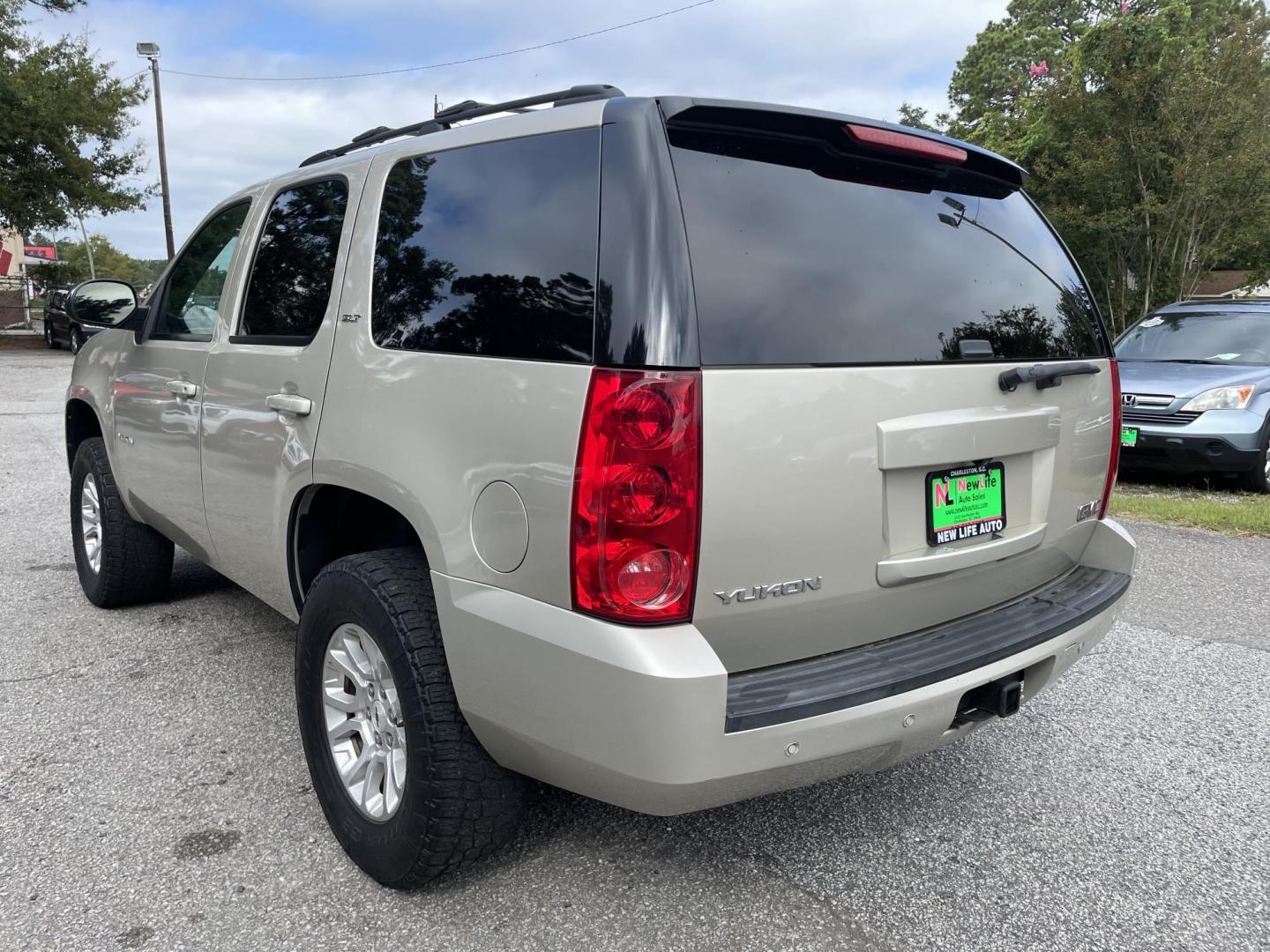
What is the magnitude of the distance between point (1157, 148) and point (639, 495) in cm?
1714

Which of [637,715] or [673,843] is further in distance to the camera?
[673,843]

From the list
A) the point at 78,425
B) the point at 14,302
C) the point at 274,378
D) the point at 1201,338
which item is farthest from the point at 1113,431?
the point at 14,302

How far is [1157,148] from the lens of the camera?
51.6ft

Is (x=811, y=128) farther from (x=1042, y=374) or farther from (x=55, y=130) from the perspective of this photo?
(x=55, y=130)

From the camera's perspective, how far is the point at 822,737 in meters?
1.98

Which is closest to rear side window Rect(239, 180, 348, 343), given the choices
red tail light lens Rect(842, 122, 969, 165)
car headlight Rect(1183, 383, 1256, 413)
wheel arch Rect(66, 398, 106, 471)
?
red tail light lens Rect(842, 122, 969, 165)

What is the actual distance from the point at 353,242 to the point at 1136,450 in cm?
724

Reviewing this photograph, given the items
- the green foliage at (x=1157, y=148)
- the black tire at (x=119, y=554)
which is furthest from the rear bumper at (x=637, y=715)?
the green foliage at (x=1157, y=148)

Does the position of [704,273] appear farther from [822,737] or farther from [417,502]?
[822,737]

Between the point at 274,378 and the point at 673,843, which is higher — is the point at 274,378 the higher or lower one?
the higher one

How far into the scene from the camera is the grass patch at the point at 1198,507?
6598 millimetres

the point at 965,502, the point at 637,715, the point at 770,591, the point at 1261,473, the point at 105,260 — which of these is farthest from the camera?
the point at 105,260

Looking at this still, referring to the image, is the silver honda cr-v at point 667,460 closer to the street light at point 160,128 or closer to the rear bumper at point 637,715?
the rear bumper at point 637,715

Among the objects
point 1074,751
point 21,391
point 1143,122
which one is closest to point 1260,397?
point 1074,751
